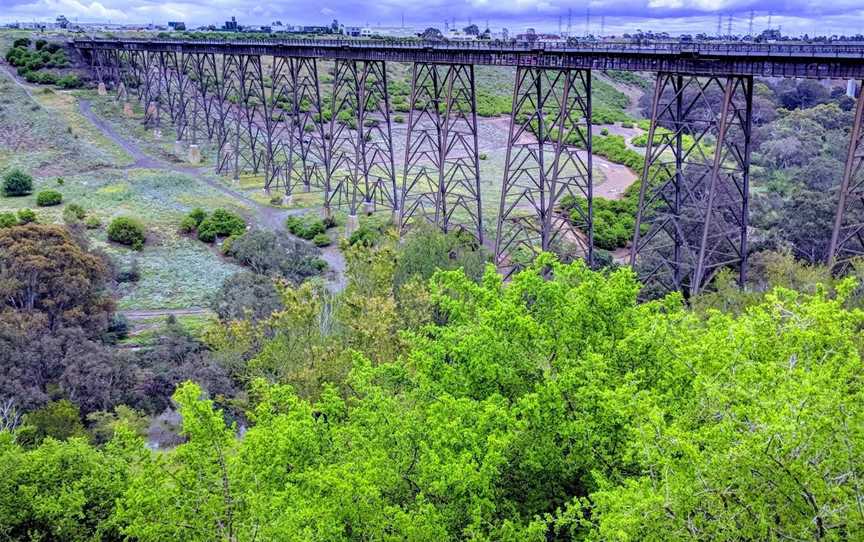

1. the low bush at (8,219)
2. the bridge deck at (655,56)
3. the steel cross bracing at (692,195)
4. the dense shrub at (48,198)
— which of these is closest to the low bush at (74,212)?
the dense shrub at (48,198)

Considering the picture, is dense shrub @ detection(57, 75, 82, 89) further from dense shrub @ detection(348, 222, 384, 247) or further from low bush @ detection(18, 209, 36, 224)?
dense shrub @ detection(348, 222, 384, 247)

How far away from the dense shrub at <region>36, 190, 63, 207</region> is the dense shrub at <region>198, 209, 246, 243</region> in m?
9.11

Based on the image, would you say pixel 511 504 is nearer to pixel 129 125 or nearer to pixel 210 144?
pixel 210 144

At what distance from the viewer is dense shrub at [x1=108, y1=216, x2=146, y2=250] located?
1302 inches

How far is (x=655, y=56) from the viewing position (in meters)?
19.0

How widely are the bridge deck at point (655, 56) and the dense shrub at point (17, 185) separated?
2038 cm

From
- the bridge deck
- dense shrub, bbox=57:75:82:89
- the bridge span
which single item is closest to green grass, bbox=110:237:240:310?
the bridge span

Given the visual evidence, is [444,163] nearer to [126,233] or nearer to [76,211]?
[126,233]

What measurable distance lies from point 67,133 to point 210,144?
954cm

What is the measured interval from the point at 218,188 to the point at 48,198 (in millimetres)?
8892

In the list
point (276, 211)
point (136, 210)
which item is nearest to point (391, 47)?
point (276, 211)

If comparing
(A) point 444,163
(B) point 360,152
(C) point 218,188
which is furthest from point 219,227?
(A) point 444,163

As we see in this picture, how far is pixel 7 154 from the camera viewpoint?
4662 cm

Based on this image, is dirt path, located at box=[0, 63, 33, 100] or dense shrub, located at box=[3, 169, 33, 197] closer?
dense shrub, located at box=[3, 169, 33, 197]
